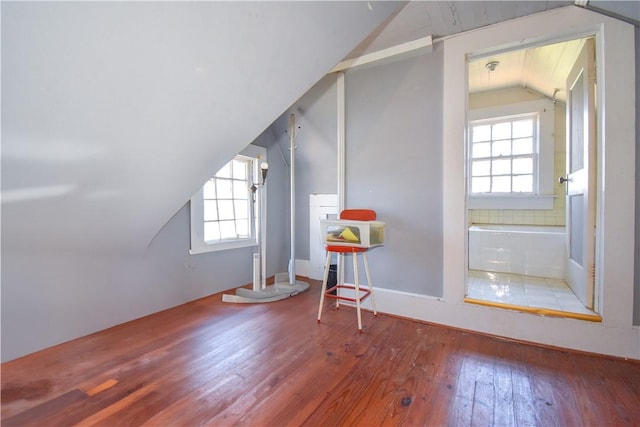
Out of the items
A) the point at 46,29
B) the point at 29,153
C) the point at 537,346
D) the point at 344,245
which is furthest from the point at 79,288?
the point at 537,346

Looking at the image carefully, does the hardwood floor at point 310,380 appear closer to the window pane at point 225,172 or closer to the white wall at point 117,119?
the white wall at point 117,119

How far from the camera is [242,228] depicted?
126 inches

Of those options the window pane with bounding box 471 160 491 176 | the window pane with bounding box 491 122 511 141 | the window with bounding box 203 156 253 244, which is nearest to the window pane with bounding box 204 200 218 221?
the window with bounding box 203 156 253 244

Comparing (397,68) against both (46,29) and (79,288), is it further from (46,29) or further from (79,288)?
(79,288)

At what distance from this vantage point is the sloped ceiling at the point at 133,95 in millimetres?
921

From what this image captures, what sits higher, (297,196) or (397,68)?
(397,68)

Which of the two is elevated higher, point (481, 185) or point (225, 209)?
point (481, 185)

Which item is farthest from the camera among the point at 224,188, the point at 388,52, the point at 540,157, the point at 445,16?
the point at 540,157

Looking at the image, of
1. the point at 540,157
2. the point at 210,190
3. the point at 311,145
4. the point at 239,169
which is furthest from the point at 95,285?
the point at 540,157

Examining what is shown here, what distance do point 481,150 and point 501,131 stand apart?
1.08 feet

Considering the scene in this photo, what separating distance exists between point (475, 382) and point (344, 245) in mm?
1097

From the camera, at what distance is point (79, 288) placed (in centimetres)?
192

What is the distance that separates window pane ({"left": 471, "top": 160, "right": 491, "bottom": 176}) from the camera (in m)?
3.94

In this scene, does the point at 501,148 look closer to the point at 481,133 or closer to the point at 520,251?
the point at 481,133
